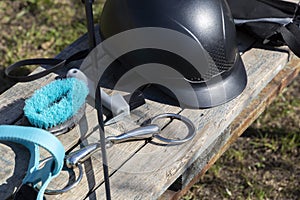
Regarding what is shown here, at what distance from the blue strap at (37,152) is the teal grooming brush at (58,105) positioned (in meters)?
Result: 0.12

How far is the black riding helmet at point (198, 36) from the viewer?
1.55 metres

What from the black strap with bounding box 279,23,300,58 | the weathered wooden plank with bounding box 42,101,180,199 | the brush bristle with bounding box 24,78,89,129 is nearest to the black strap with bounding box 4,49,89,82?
the brush bristle with bounding box 24,78,89,129

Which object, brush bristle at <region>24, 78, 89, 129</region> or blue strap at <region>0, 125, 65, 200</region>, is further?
brush bristle at <region>24, 78, 89, 129</region>

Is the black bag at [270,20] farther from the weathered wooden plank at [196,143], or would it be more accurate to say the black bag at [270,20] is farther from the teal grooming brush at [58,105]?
the teal grooming brush at [58,105]

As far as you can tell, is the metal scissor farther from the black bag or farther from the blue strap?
the black bag

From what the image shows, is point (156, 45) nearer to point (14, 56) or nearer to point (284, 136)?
point (284, 136)

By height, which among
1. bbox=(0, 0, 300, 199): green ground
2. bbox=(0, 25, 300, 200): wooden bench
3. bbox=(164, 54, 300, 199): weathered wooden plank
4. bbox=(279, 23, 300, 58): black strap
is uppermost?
bbox=(279, 23, 300, 58): black strap

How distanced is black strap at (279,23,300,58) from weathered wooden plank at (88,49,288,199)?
2.9 inches

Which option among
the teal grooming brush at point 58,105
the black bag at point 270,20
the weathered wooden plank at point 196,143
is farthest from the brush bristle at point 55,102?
the black bag at point 270,20

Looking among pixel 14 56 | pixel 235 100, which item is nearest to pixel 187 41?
pixel 235 100

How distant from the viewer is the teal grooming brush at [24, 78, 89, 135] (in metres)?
1.51

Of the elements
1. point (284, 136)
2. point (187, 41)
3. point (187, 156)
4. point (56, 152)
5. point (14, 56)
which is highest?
point (187, 41)

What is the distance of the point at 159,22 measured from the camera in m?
1.56

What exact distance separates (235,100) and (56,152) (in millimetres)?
586
